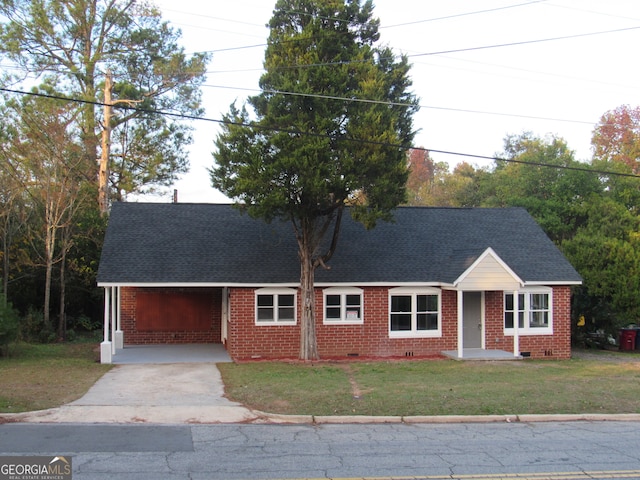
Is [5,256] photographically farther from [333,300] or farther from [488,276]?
[488,276]

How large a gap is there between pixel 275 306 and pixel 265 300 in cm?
37

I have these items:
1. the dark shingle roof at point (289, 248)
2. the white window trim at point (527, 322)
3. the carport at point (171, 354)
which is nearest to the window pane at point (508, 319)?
the white window trim at point (527, 322)

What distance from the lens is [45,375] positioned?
1540cm

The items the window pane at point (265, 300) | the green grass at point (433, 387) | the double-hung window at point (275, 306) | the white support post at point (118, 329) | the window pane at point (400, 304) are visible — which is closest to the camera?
the green grass at point (433, 387)

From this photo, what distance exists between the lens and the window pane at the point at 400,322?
20.8 metres

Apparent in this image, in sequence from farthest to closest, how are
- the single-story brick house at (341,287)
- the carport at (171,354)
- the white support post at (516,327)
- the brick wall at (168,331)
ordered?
the brick wall at (168,331)
the white support post at (516,327)
the single-story brick house at (341,287)
the carport at (171,354)

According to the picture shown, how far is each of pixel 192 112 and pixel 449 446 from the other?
29.8 metres

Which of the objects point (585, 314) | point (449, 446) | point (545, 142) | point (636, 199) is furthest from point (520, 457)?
point (545, 142)

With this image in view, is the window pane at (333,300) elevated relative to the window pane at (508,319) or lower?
elevated

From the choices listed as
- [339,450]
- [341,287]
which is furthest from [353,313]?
[339,450]

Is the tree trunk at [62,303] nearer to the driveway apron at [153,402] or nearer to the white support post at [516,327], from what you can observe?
the driveway apron at [153,402]

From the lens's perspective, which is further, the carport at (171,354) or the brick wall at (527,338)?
the brick wall at (527,338)

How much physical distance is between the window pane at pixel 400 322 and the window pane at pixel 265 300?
4002 mm

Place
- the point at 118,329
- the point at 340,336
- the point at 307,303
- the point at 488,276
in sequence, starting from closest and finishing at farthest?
the point at 307,303 < the point at 488,276 < the point at 340,336 < the point at 118,329
